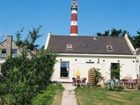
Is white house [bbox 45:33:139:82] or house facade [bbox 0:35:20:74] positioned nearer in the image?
white house [bbox 45:33:139:82]

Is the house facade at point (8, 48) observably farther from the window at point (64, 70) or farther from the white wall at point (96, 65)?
the white wall at point (96, 65)

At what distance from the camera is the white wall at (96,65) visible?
1922 inches

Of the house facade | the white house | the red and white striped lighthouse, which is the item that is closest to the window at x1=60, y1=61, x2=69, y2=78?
the white house

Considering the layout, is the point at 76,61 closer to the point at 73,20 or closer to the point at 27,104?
the point at 73,20

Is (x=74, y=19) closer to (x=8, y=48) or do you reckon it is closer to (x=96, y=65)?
(x=8, y=48)

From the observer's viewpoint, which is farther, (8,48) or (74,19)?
(74,19)

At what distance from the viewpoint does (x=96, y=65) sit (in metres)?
49.1

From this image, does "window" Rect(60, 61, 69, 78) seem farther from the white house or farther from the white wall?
the white wall

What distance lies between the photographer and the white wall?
4881 cm

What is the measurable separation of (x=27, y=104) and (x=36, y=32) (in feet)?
63.7

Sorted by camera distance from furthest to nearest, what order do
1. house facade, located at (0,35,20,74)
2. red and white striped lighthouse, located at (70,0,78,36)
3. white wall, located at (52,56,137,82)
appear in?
red and white striped lighthouse, located at (70,0,78,36) → house facade, located at (0,35,20,74) → white wall, located at (52,56,137,82)

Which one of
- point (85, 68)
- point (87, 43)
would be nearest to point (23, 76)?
point (85, 68)

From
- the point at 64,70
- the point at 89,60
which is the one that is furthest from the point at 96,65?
the point at 64,70

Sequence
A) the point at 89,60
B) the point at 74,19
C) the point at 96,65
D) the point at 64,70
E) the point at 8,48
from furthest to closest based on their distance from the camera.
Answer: the point at 74,19, the point at 8,48, the point at 89,60, the point at 96,65, the point at 64,70
